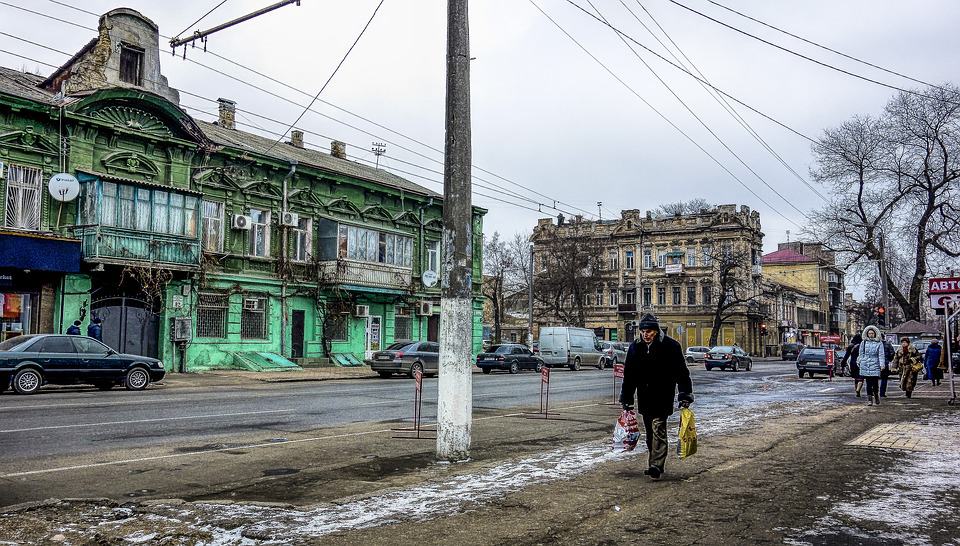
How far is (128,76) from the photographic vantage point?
28359 mm

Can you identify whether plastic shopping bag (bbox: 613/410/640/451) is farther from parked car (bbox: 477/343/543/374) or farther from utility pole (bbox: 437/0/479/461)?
parked car (bbox: 477/343/543/374)

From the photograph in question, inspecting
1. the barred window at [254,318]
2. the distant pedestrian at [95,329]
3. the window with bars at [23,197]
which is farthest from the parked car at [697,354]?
the window with bars at [23,197]

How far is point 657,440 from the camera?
7.76 metres

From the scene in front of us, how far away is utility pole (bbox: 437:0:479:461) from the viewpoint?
8.78m

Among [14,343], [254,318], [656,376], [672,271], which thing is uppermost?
[672,271]

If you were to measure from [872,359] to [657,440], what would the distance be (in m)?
11.5

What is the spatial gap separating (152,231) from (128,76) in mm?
6002

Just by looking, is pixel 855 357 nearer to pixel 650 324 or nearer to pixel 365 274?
pixel 650 324

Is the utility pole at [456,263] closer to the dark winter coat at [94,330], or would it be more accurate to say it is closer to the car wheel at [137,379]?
the car wheel at [137,379]

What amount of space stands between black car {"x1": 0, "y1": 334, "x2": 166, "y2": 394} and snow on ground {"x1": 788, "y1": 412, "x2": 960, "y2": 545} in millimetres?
17786

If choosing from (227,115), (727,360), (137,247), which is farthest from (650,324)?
(727,360)

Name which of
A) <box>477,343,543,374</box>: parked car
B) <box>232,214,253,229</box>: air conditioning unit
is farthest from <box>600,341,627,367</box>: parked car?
<box>232,214,253,229</box>: air conditioning unit

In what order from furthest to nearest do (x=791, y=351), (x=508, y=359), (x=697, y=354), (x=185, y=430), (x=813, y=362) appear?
(x=791, y=351), (x=697, y=354), (x=508, y=359), (x=813, y=362), (x=185, y=430)

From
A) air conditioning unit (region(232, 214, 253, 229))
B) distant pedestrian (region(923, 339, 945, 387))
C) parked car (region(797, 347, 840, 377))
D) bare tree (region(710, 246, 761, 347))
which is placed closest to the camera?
distant pedestrian (region(923, 339, 945, 387))
